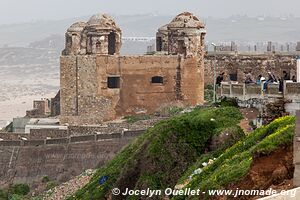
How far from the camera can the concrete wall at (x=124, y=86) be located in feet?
139

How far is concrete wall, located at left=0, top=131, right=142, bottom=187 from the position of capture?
37.4 meters

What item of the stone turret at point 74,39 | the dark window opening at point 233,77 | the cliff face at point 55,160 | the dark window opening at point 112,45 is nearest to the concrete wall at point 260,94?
the cliff face at point 55,160

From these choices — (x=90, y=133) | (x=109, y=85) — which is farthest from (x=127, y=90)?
(x=90, y=133)

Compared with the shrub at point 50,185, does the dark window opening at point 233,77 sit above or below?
above

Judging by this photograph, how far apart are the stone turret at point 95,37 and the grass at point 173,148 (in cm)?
1730

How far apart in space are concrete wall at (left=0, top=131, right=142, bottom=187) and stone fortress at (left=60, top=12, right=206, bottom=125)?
13.3 ft

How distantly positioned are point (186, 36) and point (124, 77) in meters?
2.99

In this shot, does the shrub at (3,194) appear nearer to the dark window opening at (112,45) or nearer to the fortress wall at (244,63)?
the dark window opening at (112,45)

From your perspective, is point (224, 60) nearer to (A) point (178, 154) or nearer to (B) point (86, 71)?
(B) point (86, 71)

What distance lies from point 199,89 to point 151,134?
1722 cm

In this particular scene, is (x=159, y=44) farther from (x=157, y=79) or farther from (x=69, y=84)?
(x=69, y=84)

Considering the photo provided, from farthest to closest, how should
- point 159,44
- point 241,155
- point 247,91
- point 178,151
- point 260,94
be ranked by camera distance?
point 159,44
point 247,91
point 260,94
point 178,151
point 241,155

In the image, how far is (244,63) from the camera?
151 ft

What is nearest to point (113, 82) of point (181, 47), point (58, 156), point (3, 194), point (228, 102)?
point (181, 47)
